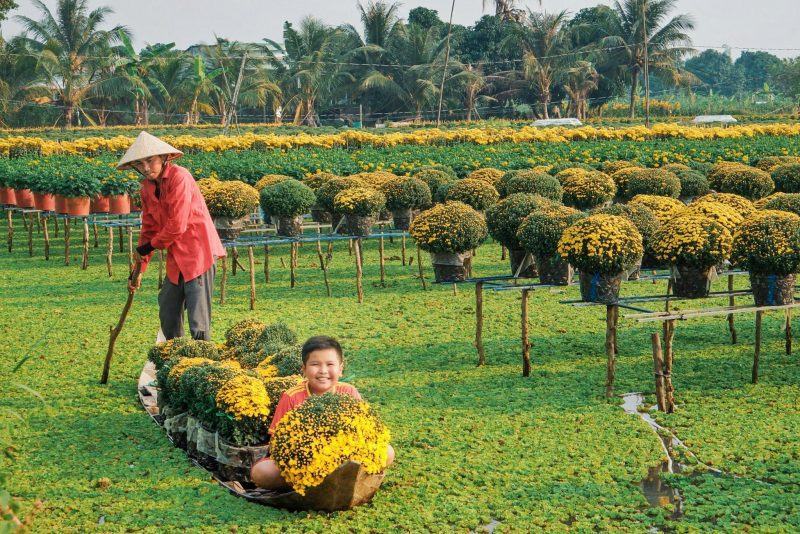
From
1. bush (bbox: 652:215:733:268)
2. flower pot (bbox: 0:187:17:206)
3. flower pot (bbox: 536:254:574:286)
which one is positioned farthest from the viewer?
flower pot (bbox: 0:187:17:206)

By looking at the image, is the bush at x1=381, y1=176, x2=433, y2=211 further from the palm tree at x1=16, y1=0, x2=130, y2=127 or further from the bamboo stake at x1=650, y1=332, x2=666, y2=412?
the palm tree at x1=16, y1=0, x2=130, y2=127

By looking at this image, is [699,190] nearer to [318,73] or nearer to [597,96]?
[318,73]

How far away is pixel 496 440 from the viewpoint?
6.40 m

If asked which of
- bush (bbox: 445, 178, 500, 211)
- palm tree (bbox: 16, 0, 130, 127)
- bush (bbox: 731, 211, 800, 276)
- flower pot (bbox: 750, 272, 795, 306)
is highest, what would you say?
palm tree (bbox: 16, 0, 130, 127)

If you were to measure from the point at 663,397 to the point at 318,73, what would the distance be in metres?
43.3

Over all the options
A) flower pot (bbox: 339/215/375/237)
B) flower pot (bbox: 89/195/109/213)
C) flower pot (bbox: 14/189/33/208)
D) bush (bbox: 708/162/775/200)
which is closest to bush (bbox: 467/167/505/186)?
flower pot (bbox: 339/215/375/237)

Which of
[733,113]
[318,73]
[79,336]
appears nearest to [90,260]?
[79,336]

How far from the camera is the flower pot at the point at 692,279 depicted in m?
7.40

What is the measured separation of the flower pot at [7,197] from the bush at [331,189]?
798 cm

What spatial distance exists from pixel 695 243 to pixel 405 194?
5.69m

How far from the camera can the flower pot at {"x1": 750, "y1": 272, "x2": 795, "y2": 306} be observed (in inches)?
289

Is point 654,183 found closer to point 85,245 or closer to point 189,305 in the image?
point 189,305

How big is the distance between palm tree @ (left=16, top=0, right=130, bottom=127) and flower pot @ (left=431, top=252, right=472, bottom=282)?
38.8m

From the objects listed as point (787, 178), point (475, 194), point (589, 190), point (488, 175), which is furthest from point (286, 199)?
point (787, 178)
